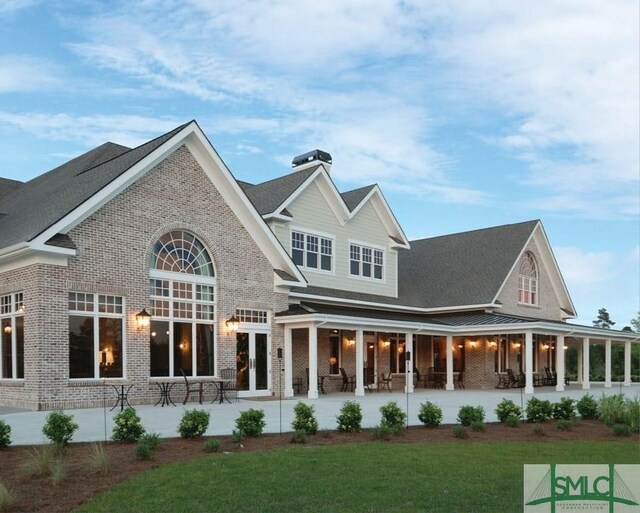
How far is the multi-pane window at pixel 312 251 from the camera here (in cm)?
2644

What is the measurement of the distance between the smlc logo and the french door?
55.7 ft

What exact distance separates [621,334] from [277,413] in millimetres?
21774

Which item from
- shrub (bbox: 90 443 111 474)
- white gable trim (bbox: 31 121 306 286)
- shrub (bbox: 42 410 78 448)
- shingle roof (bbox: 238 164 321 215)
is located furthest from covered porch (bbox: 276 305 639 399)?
shrub (bbox: 90 443 111 474)

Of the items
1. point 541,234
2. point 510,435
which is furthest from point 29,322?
point 541,234

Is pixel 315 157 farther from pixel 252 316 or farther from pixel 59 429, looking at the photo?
pixel 59 429

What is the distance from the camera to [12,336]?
60.0 feet

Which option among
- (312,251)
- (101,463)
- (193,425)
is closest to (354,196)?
(312,251)

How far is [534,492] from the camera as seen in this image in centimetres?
560

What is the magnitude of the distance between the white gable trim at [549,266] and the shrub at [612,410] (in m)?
16.2

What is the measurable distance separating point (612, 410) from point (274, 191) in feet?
51.0

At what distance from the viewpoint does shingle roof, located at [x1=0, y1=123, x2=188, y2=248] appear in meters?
18.3

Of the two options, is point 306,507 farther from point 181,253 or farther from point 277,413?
point 181,253

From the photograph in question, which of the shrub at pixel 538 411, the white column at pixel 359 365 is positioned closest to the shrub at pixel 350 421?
the shrub at pixel 538 411

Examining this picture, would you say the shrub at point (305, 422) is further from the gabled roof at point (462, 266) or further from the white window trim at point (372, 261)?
Answer: the gabled roof at point (462, 266)
